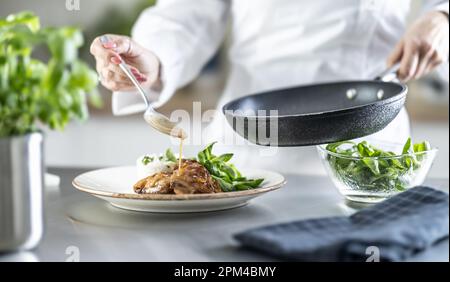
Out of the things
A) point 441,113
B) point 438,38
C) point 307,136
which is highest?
point 438,38

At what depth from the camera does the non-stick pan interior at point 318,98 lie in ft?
3.31

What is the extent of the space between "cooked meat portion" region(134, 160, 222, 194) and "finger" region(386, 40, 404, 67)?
48 cm

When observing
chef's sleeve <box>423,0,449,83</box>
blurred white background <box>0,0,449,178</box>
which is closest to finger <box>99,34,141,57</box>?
chef's sleeve <box>423,0,449,83</box>

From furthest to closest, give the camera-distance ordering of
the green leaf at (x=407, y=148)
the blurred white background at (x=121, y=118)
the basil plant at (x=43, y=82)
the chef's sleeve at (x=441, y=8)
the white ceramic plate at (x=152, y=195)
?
the blurred white background at (x=121, y=118)
the chef's sleeve at (x=441, y=8)
the green leaf at (x=407, y=148)
the white ceramic plate at (x=152, y=195)
the basil plant at (x=43, y=82)

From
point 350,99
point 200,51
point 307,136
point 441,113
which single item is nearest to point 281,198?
point 307,136

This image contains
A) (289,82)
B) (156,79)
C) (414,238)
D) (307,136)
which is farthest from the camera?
(289,82)

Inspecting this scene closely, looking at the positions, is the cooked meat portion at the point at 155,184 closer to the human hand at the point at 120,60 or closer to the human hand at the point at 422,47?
the human hand at the point at 120,60

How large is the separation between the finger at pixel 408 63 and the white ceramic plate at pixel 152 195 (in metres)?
0.34

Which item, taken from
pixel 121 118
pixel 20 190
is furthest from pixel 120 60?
pixel 121 118

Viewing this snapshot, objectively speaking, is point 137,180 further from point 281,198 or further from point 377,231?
point 377,231

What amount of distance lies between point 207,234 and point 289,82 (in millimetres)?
669

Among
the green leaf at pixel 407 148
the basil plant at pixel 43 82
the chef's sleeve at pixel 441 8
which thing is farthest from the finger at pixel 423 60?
the basil plant at pixel 43 82

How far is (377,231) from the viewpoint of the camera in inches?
24.0

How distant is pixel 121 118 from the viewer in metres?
2.17
